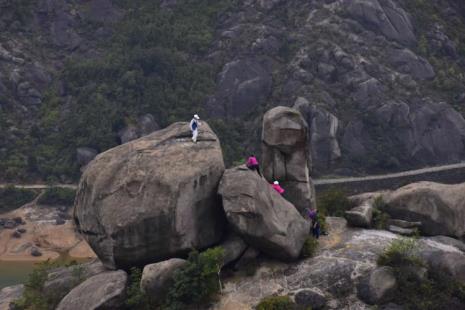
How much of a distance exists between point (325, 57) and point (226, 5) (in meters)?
26.1

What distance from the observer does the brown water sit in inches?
1649

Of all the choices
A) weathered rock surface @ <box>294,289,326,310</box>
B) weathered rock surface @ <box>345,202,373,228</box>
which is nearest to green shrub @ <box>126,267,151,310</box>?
weathered rock surface @ <box>294,289,326,310</box>

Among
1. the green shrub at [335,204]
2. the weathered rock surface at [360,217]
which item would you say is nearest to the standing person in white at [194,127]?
the weathered rock surface at [360,217]

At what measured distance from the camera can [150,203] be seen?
1866 cm

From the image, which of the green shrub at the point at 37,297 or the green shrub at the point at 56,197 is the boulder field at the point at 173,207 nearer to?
the green shrub at the point at 37,297

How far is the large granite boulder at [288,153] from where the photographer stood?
23344mm

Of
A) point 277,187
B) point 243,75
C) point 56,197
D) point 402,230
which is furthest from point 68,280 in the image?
point 243,75

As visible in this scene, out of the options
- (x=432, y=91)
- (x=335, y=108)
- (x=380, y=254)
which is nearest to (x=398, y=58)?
(x=432, y=91)

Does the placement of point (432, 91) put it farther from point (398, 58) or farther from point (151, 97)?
point (151, 97)

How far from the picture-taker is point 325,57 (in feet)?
255

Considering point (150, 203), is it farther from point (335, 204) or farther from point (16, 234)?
point (16, 234)

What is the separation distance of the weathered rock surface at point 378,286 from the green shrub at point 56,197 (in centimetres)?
5064

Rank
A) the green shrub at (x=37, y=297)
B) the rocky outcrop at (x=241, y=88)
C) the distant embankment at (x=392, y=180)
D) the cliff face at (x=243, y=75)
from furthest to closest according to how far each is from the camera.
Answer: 1. the rocky outcrop at (x=241, y=88)
2. the cliff face at (x=243, y=75)
3. the distant embankment at (x=392, y=180)
4. the green shrub at (x=37, y=297)

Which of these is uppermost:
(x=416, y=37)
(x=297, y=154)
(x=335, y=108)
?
(x=416, y=37)
